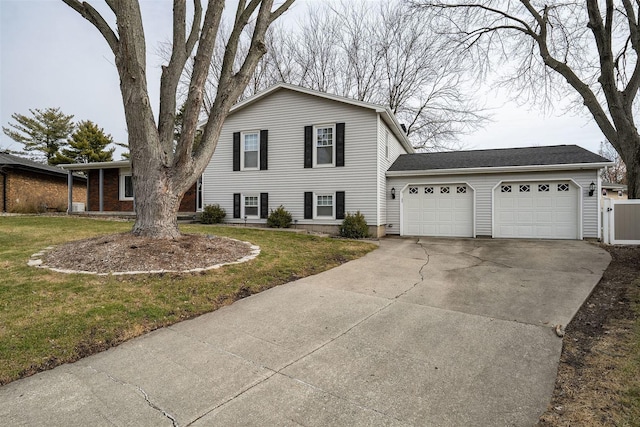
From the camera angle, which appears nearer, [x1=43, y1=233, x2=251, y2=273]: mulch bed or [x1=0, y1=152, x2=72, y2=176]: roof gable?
[x1=43, y1=233, x2=251, y2=273]: mulch bed

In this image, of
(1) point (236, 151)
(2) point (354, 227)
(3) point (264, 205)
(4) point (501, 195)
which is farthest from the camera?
(1) point (236, 151)

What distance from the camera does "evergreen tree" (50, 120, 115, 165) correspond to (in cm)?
2967

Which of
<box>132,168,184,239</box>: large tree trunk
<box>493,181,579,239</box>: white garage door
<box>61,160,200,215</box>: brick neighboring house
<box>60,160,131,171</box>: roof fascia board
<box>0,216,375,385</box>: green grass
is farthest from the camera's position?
<box>61,160,200,215</box>: brick neighboring house

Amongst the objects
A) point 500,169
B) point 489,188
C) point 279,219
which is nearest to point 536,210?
point 489,188

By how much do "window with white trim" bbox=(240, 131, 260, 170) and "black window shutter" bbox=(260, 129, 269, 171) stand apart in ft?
0.71

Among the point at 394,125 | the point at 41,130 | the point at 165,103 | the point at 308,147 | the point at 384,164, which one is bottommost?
the point at 384,164

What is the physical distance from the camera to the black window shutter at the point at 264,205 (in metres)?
13.6

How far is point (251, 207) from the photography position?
13977mm

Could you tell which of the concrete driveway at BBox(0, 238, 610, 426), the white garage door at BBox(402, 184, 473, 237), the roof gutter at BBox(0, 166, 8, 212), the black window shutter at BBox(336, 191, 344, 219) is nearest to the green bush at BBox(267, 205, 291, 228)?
the black window shutter at BBox(336, 191, 344, 219)

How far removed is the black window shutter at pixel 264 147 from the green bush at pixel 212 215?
266cm

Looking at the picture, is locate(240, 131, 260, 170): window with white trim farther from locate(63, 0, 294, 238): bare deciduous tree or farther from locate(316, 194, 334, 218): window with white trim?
locate(63, 0, 294, 238): bare deciduous tree

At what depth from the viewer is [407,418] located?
2.17m

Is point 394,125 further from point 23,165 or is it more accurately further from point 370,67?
point 23,165

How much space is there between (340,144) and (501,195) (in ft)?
20.6
